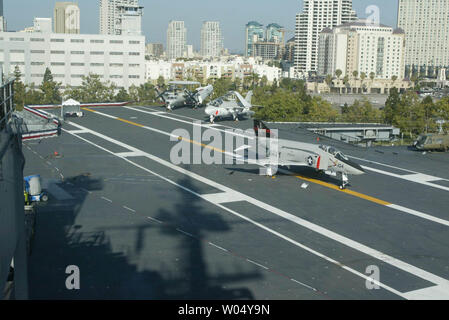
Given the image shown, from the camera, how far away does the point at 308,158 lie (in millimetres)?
31375

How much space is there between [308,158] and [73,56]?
145 metres

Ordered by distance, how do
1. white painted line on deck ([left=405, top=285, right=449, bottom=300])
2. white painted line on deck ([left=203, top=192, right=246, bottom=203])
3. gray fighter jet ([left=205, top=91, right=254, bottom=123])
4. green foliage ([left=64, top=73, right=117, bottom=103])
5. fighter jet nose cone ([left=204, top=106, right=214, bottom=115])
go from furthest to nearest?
green foliage ([left=64, top=73, right=117, bottom=103]) → gray fighter jet ([left=205, top=91, right=254, bottom=123]) → fighter jet nose cone ([left=204, top=106, right=214, bottom=115]) → white painted line on deck ([left=203, top=192, right=246, bottom=203]) → white painted line on deck ([left=405, top=285, right=449, bottom=300])

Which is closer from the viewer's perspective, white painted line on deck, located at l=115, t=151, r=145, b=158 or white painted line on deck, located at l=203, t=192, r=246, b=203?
white painted line on deck, located at l=203, t=192, r=246, b=203

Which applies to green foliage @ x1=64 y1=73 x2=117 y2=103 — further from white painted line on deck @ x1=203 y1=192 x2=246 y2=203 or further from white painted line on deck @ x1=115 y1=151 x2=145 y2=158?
white painted line on deck @ x1=203 y1=192 x2=246 y2=203

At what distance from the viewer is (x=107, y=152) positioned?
40.8 m

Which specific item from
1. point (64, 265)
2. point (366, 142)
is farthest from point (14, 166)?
point (366, 142)

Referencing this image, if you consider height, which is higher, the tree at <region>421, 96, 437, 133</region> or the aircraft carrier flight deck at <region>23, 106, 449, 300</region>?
the tree at <region>421, 96, 437, 133</region>

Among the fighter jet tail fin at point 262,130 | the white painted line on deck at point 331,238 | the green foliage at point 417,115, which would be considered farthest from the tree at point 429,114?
the white painted line on deck at point 331,238

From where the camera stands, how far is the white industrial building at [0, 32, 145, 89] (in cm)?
15588

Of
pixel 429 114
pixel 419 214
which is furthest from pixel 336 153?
pixel 429 114

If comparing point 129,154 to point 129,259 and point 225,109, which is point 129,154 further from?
point 129,259

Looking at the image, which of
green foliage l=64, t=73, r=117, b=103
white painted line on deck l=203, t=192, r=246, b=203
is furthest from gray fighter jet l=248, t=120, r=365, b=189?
green foliage l=64, t=73, r=117, b=103

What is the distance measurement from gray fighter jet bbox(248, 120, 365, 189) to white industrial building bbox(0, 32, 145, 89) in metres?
135

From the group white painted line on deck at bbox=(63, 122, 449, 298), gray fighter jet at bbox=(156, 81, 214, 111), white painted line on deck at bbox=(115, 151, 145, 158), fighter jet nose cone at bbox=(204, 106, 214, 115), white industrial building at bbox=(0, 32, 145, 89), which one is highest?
white industrial building at bbox=(0, 32, 145, 89)
